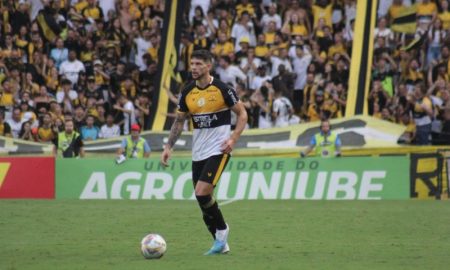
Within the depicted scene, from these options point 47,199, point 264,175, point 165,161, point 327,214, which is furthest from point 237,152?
point 165,161

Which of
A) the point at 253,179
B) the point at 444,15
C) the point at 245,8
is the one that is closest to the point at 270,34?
the point at 245,8

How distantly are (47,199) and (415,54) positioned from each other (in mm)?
9112

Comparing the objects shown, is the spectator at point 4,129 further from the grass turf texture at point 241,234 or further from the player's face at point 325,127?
the player's face at point 325,127

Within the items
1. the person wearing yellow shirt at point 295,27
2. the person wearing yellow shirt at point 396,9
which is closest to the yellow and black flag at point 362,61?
the person wearing yellow shirt at point 295,27

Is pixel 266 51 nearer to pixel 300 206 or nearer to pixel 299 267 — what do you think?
pixel 300 206

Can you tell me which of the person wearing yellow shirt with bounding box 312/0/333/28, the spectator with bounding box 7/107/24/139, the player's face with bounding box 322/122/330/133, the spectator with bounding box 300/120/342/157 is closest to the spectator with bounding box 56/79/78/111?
the spectator with bounding box 7/107/24/139

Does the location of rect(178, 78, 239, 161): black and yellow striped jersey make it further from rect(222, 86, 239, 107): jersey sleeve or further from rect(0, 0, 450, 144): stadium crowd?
rect(0, 0, 450, 144): stadium crowd

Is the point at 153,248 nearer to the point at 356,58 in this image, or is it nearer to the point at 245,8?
the point at 356,58

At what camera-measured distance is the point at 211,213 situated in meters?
10.2

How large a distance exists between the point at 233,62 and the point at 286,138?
2.52 metres

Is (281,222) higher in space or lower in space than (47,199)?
higher

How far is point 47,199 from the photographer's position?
2025 centimetres

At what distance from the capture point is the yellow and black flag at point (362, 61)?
69.8 feet

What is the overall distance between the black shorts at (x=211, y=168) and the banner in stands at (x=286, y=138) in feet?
35.8
